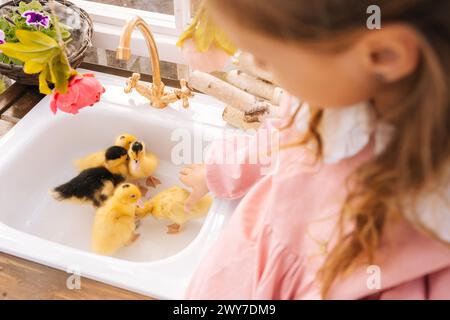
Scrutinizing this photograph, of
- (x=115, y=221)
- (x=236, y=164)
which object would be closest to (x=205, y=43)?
(x=236, y=164)

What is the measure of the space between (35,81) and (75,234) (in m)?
0.38

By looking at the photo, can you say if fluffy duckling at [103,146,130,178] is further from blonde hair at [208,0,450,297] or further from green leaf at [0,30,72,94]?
blonde hair at [208,0,450,297]

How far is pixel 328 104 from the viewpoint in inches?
19.9

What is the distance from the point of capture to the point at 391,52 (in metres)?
0.42

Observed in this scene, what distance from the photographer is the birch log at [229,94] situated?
1143 mm

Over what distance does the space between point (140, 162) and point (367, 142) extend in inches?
28.1

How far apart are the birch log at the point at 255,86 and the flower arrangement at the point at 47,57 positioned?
32 cm

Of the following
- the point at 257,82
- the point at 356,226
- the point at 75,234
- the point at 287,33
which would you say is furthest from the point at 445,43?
the point at 75,234

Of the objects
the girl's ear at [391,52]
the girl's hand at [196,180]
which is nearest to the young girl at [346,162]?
the girl's ear at [391,52]

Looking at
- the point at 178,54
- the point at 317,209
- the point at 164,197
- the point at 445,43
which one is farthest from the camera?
the point at 178,54

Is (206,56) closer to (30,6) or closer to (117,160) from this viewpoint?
(117,160)

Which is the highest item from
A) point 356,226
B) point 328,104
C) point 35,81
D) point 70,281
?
point 328,104

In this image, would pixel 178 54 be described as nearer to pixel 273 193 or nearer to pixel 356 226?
pixel 273 193

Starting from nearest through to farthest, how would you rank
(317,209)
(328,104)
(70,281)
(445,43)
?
1. (445,43)
2. (328,104)
3. (317,209)
4. (70,281)
